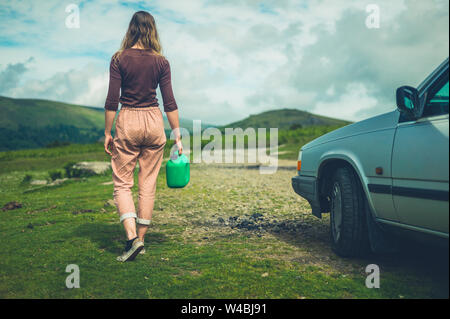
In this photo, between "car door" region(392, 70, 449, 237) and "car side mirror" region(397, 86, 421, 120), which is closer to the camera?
"car door" region(392, 70, 449, 237)

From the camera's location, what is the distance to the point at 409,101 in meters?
3.31

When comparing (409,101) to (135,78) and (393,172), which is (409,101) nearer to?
(393,172)

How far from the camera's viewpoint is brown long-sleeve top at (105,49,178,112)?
13.5 ft

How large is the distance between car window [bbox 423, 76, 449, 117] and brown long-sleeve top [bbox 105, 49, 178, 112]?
8.92 feet

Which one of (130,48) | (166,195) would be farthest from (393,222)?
(166,195)

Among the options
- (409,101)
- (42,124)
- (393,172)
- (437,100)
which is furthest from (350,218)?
(42,124)

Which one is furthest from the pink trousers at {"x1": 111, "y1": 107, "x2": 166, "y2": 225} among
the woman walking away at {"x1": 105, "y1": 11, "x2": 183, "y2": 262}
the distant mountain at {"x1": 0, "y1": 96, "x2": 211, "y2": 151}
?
the distant mountain at {"x1": 0, "y1": 96, "x2": 211, "y2": 151}

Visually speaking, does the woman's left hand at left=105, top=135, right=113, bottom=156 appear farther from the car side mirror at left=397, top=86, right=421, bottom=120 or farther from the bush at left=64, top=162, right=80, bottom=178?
the bush at left=64, top=162, right=80, bottom=178

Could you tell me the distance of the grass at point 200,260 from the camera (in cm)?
322

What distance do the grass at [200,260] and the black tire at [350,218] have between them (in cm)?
14

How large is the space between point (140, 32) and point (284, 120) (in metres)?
126

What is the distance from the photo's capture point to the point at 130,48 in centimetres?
421

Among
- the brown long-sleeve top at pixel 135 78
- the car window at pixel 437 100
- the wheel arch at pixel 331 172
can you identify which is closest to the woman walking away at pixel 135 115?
the brown long-sleeve top at pixel 135 78
